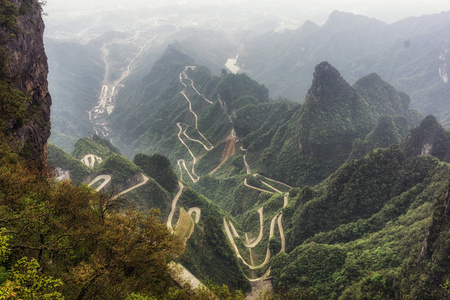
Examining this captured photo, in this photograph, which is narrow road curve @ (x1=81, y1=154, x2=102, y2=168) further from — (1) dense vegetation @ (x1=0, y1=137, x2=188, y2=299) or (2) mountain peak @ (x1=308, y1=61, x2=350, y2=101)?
(2) mountain peak @ (x1=308, y1=61, x2=350, y2=101)

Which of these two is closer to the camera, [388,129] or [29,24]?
[29,24]

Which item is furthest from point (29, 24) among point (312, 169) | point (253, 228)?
point (312, 169)

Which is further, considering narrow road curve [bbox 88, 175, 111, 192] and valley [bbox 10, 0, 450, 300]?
narrow road curve [bbox 88, 175, 111, 192]

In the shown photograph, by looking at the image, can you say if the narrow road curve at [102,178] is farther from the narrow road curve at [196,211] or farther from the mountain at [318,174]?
the mountain at [318,174]

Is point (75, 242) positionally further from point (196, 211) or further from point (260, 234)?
point (260, 234)

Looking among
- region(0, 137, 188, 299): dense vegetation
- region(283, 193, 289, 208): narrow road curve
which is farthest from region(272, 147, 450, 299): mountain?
region(0, 137, 188, 299): dense vegetation

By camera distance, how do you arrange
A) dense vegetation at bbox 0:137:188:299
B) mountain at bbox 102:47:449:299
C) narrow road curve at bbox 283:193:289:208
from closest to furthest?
dense vegetation at bbox 0:137:188:299, mountain at bbox 102:47:449:299, narrow road curve at bbox 283:193:289:208

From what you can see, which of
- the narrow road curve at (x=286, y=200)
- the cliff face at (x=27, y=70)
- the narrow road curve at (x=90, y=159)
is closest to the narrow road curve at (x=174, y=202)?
the narrow road curve at (x=286, y=200)

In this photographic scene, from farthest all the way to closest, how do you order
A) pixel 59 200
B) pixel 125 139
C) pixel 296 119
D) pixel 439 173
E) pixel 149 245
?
pixel 125 139 < pixel 296 119 < pixel 439 173 < pixel 149 245 < pixel 59 200

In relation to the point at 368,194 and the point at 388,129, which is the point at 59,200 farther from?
the point at 388,129
